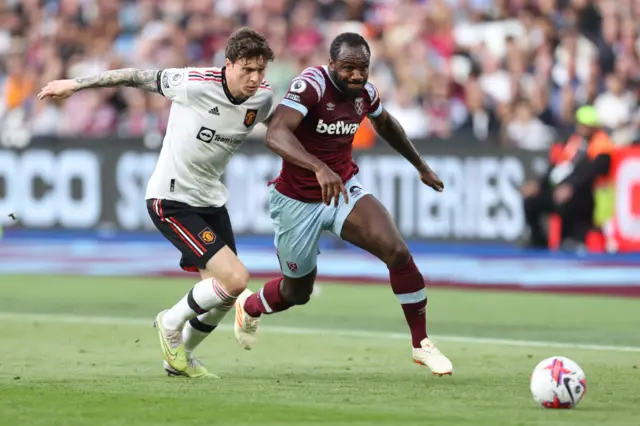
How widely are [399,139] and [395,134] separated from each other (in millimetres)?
52

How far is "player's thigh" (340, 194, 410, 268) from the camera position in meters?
9.23

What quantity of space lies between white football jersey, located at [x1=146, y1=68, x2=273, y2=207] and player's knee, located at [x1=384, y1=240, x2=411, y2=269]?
4.33ft

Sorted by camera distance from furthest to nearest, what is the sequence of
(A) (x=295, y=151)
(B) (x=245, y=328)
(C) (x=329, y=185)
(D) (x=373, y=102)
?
(B) (x=245, y=328), (D) (x=373, y=102), (A) (x=295, y=151), (C) (x=329, y=185)

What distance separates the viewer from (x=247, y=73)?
9148 millimetres

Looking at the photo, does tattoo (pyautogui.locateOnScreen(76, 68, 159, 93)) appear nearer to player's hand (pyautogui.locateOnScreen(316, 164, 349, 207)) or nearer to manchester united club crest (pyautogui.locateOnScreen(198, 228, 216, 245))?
manchester united club crest (pyautogui.locateOnScreen(198, 228, 216, 245))

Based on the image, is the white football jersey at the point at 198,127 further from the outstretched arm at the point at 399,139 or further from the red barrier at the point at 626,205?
the red barrier at the point at 626,205

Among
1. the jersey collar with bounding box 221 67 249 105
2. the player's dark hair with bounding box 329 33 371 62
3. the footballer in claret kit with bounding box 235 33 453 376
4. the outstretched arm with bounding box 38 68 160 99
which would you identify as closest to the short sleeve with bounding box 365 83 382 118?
the footballer in claret kit with bounding box 235 33 453 376

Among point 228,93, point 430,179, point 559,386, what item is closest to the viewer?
point 559,386

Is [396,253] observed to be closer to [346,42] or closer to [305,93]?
[305,93]

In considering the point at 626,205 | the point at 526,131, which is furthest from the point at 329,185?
the point at 526,131

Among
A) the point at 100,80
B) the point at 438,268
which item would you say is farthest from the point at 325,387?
the point at 438,268

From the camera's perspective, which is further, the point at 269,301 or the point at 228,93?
the point at 269,301

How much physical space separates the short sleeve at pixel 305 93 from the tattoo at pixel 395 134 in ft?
2.32

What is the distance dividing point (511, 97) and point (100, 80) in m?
10.8
